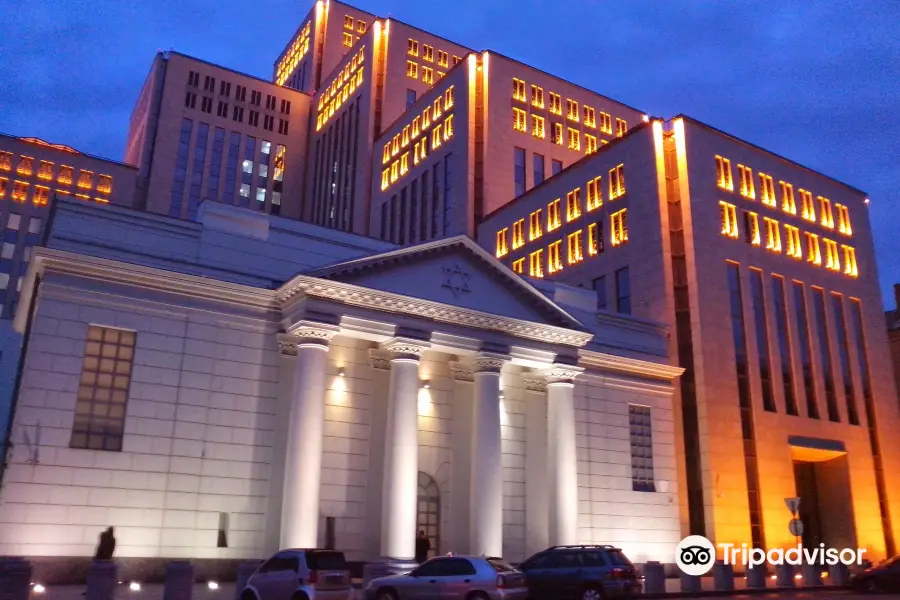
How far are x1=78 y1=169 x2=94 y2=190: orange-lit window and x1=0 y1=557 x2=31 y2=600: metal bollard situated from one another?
8292cm

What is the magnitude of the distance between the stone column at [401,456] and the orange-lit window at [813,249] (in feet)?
105

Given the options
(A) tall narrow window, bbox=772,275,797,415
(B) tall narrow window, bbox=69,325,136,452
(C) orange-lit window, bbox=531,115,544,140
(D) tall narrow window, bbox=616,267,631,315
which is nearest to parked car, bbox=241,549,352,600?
(B) tall narrow window, bbox=69,325,136,452

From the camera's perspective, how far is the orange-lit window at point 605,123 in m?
79.1

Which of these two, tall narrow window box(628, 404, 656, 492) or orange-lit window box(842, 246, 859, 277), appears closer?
tall narrow window box(628, 404, 656, 492)

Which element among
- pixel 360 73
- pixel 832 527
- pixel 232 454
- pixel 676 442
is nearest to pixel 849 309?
pixel 832 527

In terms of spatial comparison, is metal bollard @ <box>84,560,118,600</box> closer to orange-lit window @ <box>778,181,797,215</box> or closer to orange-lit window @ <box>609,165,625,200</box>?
orange-lit window @ <box>609,165,625,200</box>

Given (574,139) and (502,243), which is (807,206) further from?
(574,139)

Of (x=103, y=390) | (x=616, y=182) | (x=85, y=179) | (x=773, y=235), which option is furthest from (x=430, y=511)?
(x=85, y=179)

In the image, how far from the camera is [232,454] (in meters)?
31.3

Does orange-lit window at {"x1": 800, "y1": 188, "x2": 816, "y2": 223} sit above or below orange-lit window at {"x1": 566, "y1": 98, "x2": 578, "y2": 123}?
below

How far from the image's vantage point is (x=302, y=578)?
19250 mm

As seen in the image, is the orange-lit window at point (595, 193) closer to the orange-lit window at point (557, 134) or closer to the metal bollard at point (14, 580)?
the orange-lit window at point (557, 134)

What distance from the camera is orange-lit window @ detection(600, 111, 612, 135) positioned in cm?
7906

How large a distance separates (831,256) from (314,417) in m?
40.4
